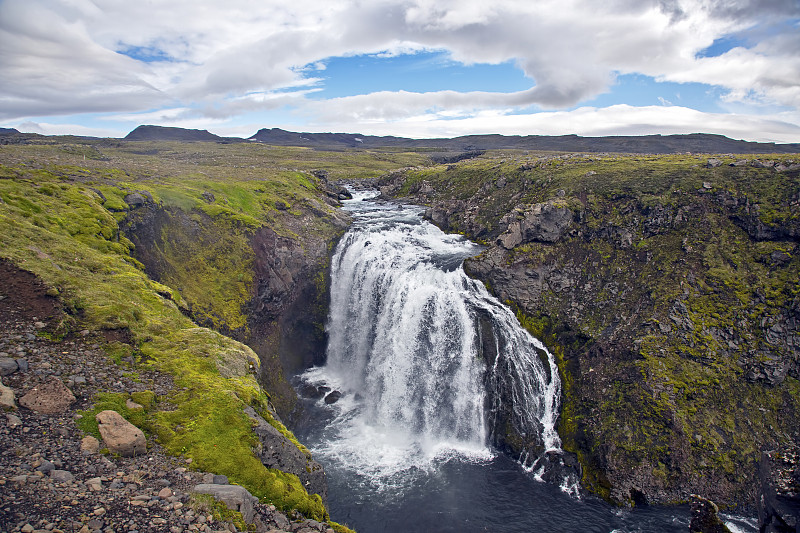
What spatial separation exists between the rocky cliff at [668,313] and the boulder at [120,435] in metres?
26.1

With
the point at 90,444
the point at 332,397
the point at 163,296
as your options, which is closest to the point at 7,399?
the point at 90,444

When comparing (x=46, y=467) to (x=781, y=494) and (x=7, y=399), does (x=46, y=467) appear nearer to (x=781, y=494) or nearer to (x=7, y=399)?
(x=7, y=399)

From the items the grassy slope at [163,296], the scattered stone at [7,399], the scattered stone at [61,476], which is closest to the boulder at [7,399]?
the scattered stone at [7,399]

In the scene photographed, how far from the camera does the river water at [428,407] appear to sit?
24078 mm

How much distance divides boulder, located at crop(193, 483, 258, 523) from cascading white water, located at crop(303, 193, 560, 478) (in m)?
16.3

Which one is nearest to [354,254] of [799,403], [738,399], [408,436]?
[408,436]

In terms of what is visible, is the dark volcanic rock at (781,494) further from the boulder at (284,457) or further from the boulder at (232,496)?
the boulder at (232,496)

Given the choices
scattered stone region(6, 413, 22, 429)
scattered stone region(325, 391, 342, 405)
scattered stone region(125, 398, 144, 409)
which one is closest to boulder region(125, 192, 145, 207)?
scattered stone region(325, 391, 342, 405)

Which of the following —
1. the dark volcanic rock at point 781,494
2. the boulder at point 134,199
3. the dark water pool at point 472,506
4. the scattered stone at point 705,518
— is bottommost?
the dark water pool at point 472,506

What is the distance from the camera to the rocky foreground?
9367 millimetres

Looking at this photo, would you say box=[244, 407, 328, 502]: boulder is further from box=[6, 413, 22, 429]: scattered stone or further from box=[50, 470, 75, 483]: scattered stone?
box=[6, 413, 22, 429]: scattered stone

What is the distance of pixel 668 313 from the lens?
32.4 metres

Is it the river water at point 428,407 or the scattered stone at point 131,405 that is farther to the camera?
the river water at point 428,407

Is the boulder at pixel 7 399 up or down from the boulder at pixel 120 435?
up
